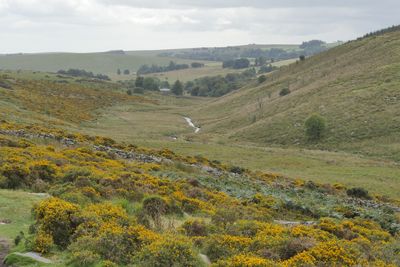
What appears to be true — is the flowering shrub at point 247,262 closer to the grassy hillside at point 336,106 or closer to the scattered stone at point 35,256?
the scattered stone at point 35,256

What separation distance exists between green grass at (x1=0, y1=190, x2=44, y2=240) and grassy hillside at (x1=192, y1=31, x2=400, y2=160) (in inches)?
1852

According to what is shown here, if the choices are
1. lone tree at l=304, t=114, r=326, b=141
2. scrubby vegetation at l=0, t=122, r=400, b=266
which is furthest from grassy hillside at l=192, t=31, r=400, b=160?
scrubby vegetation at l=0, t=122, r=400, b=266

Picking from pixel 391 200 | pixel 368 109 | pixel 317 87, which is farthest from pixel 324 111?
pixel 391 200

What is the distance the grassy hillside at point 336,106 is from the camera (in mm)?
62562

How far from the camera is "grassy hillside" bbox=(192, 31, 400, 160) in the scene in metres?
62.6

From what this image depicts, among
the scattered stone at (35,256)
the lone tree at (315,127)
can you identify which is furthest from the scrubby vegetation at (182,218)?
the lone tree at (315,127)

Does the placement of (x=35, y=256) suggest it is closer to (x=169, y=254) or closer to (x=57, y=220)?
(x=57, y=220)

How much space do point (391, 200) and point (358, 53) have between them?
86.1 metres

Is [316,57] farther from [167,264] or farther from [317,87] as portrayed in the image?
[167,264]

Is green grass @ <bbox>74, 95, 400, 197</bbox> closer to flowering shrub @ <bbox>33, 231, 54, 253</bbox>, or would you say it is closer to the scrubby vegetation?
the scrubby vegetation

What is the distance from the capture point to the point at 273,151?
185ft

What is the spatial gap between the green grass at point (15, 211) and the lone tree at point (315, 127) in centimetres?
5277

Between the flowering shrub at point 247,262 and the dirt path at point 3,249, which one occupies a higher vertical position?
the flowering shrub at point 247,262

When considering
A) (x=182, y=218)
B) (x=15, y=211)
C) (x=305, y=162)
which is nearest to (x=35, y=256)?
(x=15, y=211)
